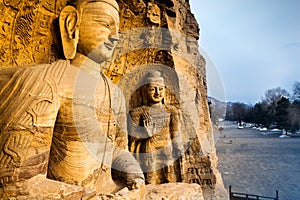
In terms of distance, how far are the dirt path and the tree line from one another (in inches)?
84.3

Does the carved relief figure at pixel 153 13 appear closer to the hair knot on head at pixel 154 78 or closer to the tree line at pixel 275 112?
the hair knot on head at pixel 154 78

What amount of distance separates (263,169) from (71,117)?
30.8 feet

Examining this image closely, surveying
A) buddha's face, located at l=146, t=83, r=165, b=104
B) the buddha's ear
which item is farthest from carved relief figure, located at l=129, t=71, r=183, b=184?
the buddha's ear

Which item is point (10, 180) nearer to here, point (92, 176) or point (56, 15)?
point (92, 176)

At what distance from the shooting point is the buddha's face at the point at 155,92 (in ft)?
9.97

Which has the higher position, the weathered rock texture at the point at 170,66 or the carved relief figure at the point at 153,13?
the carved relief figure at the point at 153,13

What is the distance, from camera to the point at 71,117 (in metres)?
1.80

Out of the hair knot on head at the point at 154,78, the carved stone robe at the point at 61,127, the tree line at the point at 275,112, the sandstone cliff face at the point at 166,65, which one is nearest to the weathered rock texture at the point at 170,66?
the sandstone cliff face at the point at 166,65

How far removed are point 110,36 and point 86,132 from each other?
2.59 ft

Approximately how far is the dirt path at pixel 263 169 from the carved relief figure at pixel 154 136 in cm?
372

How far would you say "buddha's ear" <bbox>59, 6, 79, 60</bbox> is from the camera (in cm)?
199

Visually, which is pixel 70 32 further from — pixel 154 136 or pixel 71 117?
pixel 154 136

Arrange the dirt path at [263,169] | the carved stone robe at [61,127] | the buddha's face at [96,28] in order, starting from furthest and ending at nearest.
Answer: the dirt path at [263,169], the buddha's face at [96,28], the carved stone robe at [61,127]

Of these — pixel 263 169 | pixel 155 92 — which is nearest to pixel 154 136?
pixel 155 92
